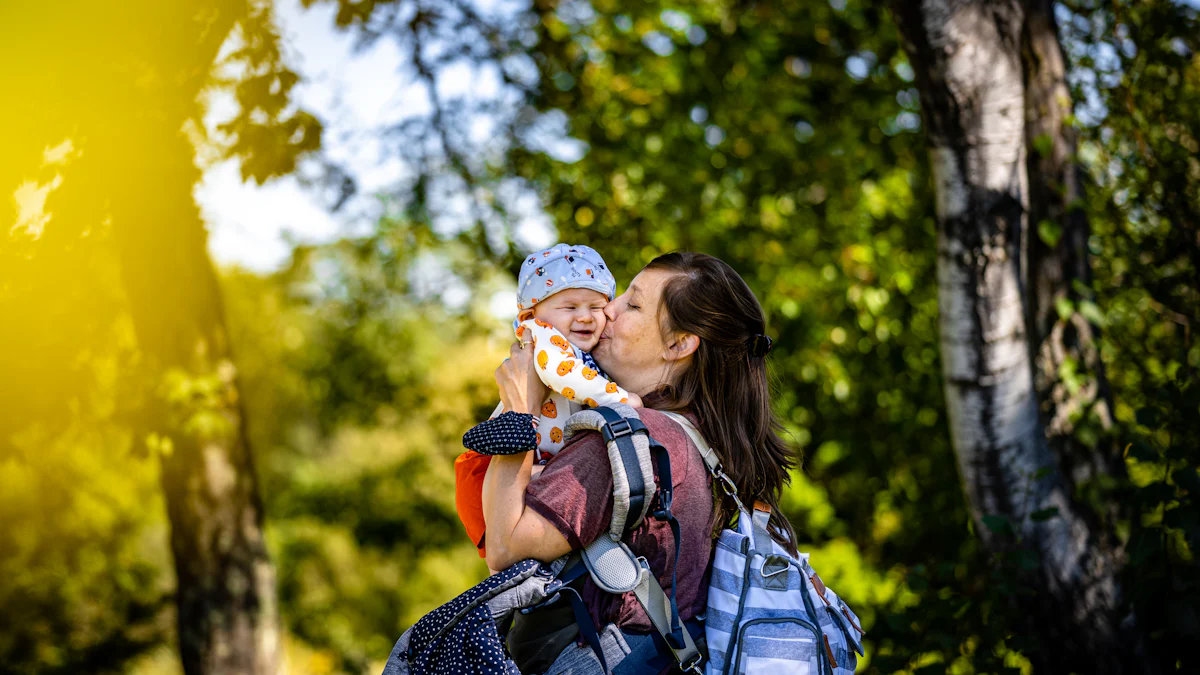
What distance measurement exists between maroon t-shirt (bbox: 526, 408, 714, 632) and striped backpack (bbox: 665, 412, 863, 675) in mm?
40

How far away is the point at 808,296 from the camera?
20.6ft

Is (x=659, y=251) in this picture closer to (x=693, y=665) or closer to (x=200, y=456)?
(x=200, y=456)

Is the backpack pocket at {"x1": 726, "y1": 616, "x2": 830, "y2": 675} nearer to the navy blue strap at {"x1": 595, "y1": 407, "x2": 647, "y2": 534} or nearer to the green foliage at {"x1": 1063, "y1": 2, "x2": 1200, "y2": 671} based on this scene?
the navy blue strap at {"x1": 595, "y1": 407, "x2": 647, "y2": 534}

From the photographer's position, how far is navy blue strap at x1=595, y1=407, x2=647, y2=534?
1.70 meters

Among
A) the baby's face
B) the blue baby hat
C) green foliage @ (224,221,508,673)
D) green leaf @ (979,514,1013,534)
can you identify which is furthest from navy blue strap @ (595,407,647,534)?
green foliage @ (224,221,508,673)

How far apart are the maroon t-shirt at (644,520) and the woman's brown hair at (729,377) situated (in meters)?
0.16

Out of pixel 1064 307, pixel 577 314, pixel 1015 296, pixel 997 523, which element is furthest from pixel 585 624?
pixel 1064 307

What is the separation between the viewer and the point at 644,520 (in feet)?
5.86

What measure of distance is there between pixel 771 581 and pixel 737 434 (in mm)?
344

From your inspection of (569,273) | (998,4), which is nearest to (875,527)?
(998,4)

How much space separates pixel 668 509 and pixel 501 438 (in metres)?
0.35

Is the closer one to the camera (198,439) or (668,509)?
(668,509)

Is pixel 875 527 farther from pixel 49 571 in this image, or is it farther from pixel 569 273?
pixel 49 571

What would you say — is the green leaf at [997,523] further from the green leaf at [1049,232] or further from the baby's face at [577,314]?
the baby's face at [577,314]
